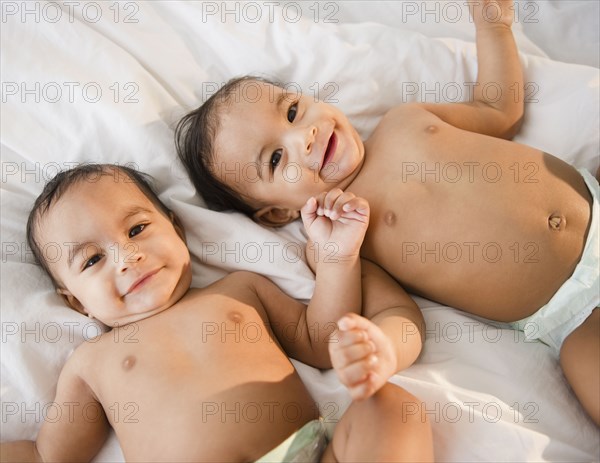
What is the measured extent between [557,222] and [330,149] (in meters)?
0.54

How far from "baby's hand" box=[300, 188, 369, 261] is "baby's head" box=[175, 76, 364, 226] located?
0.16 m

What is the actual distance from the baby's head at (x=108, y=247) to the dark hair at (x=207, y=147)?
19cm

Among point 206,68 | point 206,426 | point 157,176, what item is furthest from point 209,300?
point 206,68

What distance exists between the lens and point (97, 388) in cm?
141

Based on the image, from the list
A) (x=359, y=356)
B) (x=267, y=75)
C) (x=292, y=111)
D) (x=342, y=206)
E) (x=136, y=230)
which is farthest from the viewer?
(x=267, y=75)

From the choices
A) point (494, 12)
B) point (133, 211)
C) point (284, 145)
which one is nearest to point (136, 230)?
point (133, 211)

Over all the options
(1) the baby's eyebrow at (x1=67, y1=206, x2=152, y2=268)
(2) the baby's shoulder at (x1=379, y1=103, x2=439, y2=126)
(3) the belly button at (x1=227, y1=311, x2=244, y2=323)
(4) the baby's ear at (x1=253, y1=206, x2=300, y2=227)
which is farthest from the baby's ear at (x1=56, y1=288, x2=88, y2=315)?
(2) the baby's shoulder at (x1=379, y1=103, x2=439, y2=126)

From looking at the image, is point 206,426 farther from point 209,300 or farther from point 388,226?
point 388,226

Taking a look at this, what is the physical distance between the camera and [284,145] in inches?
60.1

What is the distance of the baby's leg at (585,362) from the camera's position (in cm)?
130

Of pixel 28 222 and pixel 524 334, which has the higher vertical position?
pixel 28 222

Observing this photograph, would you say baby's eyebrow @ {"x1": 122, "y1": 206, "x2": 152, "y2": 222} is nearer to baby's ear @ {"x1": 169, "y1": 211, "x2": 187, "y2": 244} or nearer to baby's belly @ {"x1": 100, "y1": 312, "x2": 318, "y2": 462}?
baby's ear @ {"x1": 169, "y1": 211, "x2": 187, "y2": 244}

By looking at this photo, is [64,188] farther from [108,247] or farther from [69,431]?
[69,431]

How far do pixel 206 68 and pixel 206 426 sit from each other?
3.26 ft
